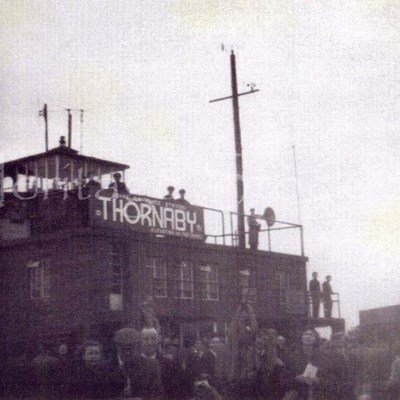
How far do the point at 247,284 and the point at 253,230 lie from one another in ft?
6.08

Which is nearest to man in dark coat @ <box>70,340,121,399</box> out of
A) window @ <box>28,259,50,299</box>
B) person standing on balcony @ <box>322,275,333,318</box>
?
window @ <box>28,259,50,299</box>

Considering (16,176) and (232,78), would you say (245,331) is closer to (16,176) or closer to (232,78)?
(16,176)

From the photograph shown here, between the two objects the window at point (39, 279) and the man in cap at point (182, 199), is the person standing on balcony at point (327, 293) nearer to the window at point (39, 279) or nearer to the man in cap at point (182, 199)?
the man in cap at point (182, 199)

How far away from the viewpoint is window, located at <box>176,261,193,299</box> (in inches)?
1009

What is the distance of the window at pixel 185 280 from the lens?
25.6 meters

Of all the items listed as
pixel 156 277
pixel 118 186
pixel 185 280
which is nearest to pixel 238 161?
pixel 185 280

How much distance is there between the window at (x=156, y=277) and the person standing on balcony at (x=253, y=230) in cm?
430

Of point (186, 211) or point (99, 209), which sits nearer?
point (99, 209)

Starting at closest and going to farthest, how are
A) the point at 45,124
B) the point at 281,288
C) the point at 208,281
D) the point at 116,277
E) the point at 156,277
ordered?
1. the point at 116,277
2. the point at 156,277
3. the point at 208,281
4. the point at 281,288
5. the point at 45,124

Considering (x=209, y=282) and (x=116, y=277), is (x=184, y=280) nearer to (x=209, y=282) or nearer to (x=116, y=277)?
(x=209, y=282)

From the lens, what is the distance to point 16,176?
1033 inches

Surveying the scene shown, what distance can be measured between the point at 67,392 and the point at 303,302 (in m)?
17.0

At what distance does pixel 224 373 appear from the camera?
17.3 meters

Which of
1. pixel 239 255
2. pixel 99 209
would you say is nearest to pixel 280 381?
pixel 99 209
